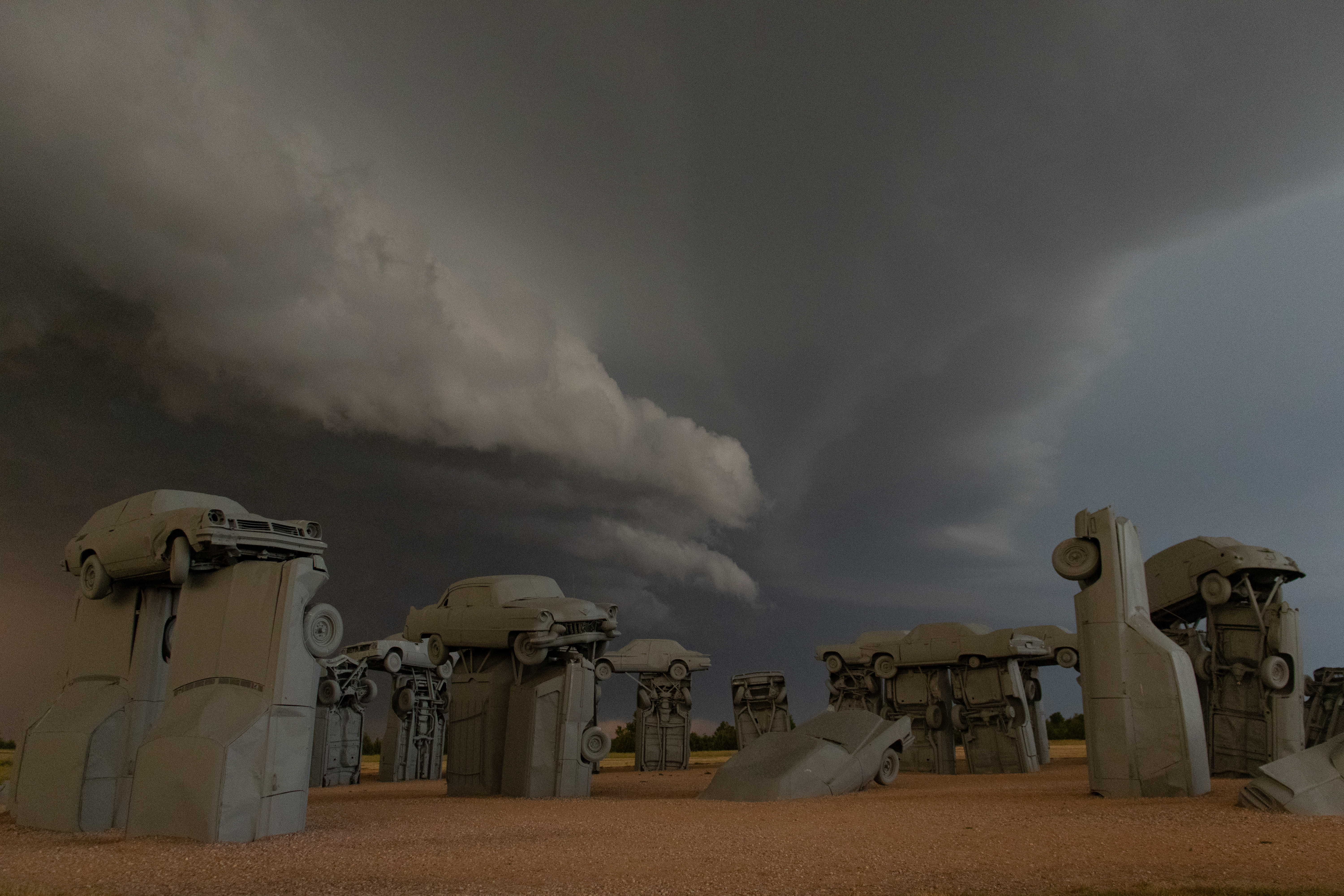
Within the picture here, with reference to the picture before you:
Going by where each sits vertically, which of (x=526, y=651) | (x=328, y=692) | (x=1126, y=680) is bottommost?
(x=328, y=692)

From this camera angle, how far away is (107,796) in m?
13.5

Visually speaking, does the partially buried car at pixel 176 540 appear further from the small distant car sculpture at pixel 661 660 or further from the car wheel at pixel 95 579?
the small distant car sculpture at pixel 661 660

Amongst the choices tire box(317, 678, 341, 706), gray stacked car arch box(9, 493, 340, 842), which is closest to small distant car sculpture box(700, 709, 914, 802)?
gray stacked car arch box(9, 493, 340, 842)

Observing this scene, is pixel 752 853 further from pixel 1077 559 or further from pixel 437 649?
pixel 437 649

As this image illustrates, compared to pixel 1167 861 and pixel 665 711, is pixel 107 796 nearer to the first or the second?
pixel 1167 861

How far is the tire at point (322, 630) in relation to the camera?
12.1 m

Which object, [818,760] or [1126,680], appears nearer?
[1126,680]

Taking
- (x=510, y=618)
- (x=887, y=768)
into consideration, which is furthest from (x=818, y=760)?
(x=510, y=618)

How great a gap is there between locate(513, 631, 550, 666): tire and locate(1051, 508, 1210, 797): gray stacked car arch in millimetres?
11753

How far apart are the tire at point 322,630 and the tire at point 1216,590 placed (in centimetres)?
1874

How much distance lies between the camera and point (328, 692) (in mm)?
26938

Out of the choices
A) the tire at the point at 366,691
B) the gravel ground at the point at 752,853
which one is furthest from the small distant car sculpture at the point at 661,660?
the gravel ground at the point at 752,853

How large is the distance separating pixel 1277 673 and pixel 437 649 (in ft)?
64.6

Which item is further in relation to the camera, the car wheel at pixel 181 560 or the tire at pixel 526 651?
the tire at pixel 526 651
